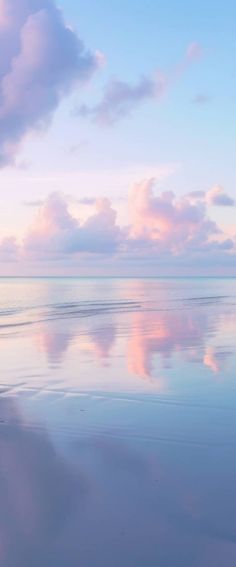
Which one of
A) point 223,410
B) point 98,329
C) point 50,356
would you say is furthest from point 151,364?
point 98,329

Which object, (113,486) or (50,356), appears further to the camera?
(50,356)

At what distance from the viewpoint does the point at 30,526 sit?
5492 millimetres

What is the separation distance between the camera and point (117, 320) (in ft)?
109

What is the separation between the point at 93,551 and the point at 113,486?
145 centimetres

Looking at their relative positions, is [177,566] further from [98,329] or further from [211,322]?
[211,322]

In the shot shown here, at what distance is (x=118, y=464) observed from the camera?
7172 mm

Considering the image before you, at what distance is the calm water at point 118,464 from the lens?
5.10 meters

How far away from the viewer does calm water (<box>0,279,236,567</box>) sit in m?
5.10

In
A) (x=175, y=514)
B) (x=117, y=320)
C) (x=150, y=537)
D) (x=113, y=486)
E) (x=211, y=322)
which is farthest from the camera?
(x=117, y=320)

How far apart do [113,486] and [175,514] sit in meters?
1.01

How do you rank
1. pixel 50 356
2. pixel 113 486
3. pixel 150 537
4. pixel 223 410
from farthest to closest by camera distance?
pixel 50 356 < pixel 223 410 < pixel 113 486 < pixel 150 537

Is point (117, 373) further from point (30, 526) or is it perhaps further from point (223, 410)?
point (30, 526)

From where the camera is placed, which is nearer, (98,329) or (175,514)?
(175,514)

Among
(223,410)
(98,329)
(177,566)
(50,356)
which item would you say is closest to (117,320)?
(98,329)
